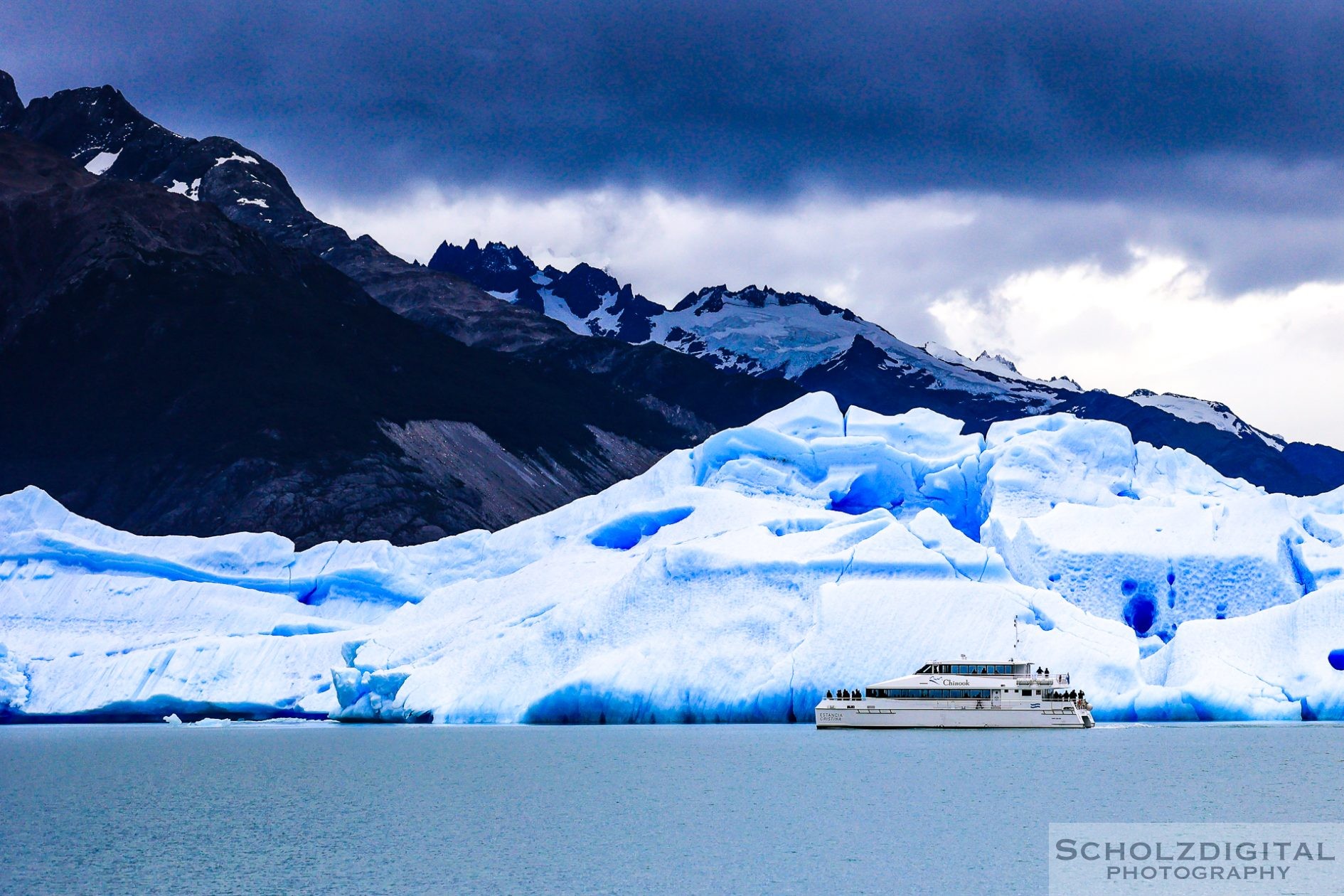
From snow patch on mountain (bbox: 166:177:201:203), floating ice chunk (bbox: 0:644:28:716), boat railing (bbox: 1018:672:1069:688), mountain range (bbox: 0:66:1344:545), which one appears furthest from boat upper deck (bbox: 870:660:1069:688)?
snow patch on mountain (bbox: 166:177:201:203)

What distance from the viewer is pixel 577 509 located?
58625mm

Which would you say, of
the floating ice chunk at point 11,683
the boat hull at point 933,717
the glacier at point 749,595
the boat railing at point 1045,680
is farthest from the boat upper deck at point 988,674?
the floating ice chunk at point 11,683

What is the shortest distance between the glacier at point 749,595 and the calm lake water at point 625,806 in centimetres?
181

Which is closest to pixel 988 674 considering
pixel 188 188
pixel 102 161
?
pixel 188 188

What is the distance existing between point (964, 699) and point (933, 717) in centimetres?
90

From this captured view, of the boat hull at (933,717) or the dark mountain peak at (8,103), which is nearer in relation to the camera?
the boat hull at (933,717)

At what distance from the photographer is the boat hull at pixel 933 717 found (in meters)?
40.5

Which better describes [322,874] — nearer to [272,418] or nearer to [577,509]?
[577,509]

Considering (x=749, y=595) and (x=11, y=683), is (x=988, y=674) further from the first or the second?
(x=11, y=683)

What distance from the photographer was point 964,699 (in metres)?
40.7

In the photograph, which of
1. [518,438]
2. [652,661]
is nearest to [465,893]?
[652,661]

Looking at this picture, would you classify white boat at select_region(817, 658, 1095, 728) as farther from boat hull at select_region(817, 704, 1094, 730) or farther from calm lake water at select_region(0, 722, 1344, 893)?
calm lake water at select_region(0, 722, 1344, 893)

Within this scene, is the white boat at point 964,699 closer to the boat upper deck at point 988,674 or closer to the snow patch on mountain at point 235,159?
the boat upper deck at point 988,674

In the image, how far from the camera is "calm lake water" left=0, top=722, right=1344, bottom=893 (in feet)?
66.4
